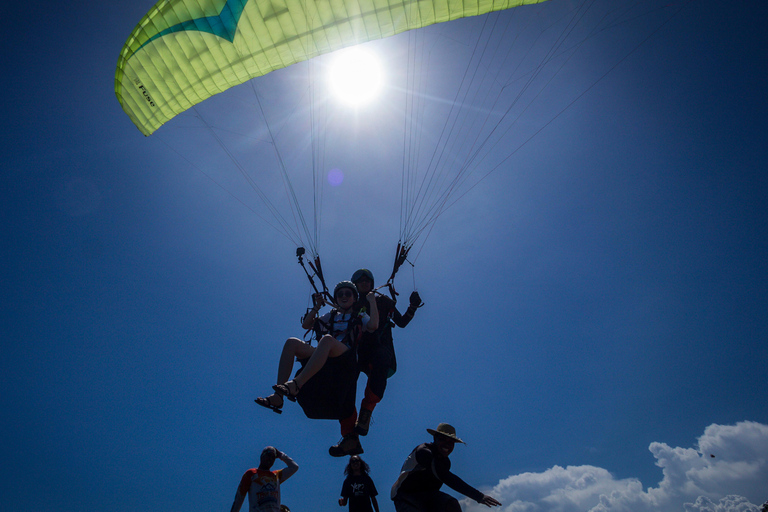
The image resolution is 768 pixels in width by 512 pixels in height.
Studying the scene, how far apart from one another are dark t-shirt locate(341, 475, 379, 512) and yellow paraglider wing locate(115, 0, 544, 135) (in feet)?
22.1

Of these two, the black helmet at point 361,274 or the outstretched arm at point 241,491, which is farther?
the black helmet at point 361,274

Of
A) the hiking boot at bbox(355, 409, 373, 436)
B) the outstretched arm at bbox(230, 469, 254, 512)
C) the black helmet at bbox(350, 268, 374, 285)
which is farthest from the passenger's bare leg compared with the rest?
the outstretched arm at bbox(230, 469, 254, 512)

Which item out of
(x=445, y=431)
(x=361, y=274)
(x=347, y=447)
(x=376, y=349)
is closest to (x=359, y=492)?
(x=347, y=447)

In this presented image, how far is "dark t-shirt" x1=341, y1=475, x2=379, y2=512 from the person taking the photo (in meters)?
4.69

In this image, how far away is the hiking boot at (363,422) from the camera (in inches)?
168

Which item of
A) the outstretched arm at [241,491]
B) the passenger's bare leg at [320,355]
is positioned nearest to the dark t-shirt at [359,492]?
the outstretched arm at [241,491]

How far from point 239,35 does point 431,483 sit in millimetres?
6789

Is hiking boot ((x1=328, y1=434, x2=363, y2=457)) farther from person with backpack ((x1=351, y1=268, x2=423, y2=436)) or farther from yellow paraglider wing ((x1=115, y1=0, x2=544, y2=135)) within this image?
yellow paraglider wing ((x1=115, y1=0, x2=544, y2=135))

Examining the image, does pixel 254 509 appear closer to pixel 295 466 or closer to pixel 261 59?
pixel 295 466

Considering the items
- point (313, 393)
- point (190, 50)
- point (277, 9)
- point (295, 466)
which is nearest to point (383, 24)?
point (277, 9)

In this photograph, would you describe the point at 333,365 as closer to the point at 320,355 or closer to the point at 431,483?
the point at 320,355

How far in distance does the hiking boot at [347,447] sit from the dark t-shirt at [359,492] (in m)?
1.04

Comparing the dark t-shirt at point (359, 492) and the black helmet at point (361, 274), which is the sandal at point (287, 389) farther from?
the dark t-shirt at point (359, 492)

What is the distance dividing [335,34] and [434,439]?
621 cm
